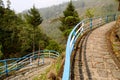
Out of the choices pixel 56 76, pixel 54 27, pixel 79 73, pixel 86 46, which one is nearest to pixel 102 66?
pixel 79 73

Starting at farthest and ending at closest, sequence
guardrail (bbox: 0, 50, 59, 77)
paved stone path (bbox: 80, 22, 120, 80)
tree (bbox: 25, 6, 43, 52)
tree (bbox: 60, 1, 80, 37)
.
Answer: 1. tree (bbox: 25, 6, 43, 52)
2. tree (bbox: 60, 1, 80, 37)
3. guardrail (bbox: 0, 50, 59, 77)
4. paved stone path (bbox: 80, 22, 120, 80)

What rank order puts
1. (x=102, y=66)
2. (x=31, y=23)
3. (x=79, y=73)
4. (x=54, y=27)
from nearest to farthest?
(x=79, y=73) → (x=102, y=66) → (x=31, y=23) → (x=54, y=27)

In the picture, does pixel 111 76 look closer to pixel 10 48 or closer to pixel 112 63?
pixel 112 63

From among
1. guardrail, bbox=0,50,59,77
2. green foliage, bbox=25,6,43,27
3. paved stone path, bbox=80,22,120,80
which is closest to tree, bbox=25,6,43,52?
green foliage, bbox=25,6,43,27

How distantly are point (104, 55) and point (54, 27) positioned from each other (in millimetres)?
179970

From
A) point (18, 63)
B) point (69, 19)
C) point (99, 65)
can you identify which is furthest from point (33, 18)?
point (99, 65)

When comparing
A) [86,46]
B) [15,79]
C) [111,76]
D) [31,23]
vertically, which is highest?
[31,23]

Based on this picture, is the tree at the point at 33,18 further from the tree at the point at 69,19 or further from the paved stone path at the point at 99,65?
the paved stone path at the point at 99,65

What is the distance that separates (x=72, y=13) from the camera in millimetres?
44594

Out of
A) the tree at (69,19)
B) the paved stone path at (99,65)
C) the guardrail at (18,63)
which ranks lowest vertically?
the guardrail at (18,63)

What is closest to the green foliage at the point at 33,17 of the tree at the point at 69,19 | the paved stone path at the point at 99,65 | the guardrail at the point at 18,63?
the tree at the point at 69,19

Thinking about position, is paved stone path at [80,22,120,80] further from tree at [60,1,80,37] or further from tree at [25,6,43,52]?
tree at [25,6,43,52]

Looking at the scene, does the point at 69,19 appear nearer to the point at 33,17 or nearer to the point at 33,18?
the point at 33,18

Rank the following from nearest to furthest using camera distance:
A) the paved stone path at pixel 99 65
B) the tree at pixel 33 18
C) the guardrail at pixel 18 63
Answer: the paved stone path at pixel 99 65
the guardrail at pixel 18 63
the tree at pixel 33 18
